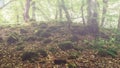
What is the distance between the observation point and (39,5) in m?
29.3

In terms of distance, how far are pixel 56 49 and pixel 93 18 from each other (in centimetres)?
563

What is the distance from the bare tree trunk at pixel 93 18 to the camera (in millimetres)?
17969

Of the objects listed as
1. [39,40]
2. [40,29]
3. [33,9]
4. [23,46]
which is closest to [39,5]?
[33,9]

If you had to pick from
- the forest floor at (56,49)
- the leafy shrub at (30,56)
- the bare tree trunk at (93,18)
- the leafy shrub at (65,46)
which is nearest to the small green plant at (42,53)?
the forest floor at (56,49)

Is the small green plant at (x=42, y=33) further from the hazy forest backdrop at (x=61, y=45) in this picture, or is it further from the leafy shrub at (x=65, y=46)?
the leafy shrub at (x=65, y=46)

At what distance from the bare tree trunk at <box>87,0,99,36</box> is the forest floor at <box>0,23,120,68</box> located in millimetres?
640

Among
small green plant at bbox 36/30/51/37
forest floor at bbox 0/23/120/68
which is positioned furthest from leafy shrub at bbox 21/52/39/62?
small green plant at bbox 36/30/51/37

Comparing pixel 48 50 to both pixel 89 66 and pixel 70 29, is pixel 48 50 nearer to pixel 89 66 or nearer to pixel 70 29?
pixel 89 66

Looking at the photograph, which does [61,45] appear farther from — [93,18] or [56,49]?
[93,18]

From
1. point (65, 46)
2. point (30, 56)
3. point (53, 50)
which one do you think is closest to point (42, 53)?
point (30, 56)

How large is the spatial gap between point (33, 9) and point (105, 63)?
18.4 meters

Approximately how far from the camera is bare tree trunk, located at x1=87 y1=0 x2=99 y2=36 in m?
18.0

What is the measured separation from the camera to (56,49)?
1393cm

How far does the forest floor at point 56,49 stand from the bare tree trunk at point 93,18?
64 centimetres
